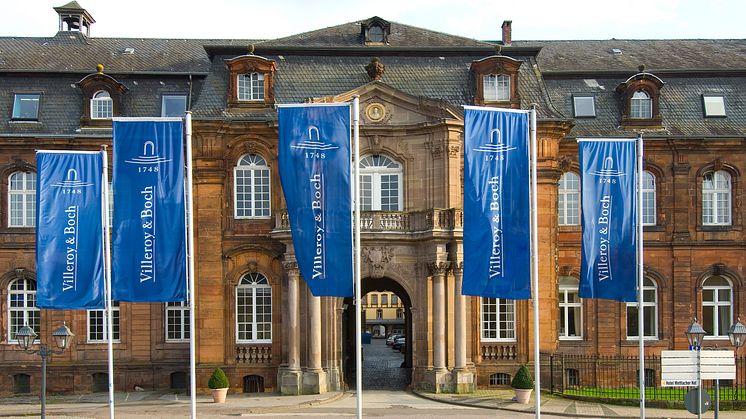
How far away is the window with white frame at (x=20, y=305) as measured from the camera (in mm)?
44000

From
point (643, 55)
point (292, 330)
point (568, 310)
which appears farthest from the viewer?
point (643, 55)

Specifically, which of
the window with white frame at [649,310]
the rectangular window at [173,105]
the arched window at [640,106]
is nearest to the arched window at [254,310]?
the rectangular window at [173,105]

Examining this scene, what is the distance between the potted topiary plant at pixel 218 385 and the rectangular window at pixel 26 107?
14267mm

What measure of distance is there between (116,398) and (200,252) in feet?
21.5

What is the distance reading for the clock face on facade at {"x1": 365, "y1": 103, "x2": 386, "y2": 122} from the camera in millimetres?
40969

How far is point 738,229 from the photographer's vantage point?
44.7 metres

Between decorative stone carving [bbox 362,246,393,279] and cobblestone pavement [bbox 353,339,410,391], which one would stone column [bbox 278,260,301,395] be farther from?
cobblestone pavement [bbox 353,339,410,391]

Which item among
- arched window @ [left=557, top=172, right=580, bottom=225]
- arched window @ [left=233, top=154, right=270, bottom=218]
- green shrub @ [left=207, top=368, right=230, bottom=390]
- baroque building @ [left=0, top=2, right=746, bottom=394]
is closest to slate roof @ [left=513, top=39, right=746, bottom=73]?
baroque building @ [left=0, top=2, right=746, bottom=394]

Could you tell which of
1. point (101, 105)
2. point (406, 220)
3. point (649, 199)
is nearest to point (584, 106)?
point (649, 199)

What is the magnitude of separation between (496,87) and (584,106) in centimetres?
536

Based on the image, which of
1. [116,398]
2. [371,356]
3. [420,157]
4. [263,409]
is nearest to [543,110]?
[420,157]

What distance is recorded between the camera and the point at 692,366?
90.6 feet

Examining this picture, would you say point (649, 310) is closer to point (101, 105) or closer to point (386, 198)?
point (386, 198)

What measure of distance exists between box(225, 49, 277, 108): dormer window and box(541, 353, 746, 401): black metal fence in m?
15.4
